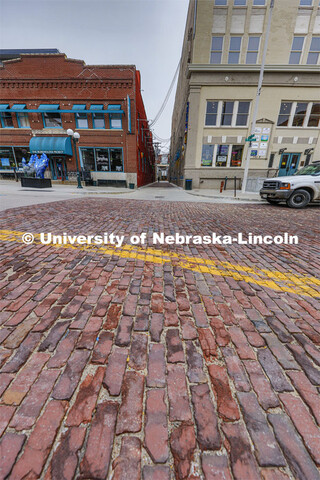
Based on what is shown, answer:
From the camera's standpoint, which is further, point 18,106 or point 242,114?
point 18,106

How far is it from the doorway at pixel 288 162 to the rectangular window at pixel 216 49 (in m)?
9.91

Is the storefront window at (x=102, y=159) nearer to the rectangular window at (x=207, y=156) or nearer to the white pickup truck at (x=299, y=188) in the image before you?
the rectangular window at (x=207, y=156)

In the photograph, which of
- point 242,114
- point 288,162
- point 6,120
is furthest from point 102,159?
point 288,162

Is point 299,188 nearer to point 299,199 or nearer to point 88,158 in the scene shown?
point 299,199

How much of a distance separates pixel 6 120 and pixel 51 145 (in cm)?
609

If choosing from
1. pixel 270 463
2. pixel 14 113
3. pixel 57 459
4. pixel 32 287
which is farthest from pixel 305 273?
pixel 14 113

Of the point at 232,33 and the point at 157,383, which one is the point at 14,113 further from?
the point at 157,383

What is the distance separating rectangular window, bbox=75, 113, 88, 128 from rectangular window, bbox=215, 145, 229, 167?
1296 centimetres

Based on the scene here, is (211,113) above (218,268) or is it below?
above

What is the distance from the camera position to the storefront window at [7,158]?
1972 cm

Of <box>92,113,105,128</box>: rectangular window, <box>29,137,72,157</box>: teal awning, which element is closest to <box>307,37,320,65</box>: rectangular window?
<box>92,113,105,128</box>: rectangular window

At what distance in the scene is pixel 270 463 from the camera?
2.92ft

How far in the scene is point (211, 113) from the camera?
1658 centimetres

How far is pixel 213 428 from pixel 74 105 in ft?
76.9
